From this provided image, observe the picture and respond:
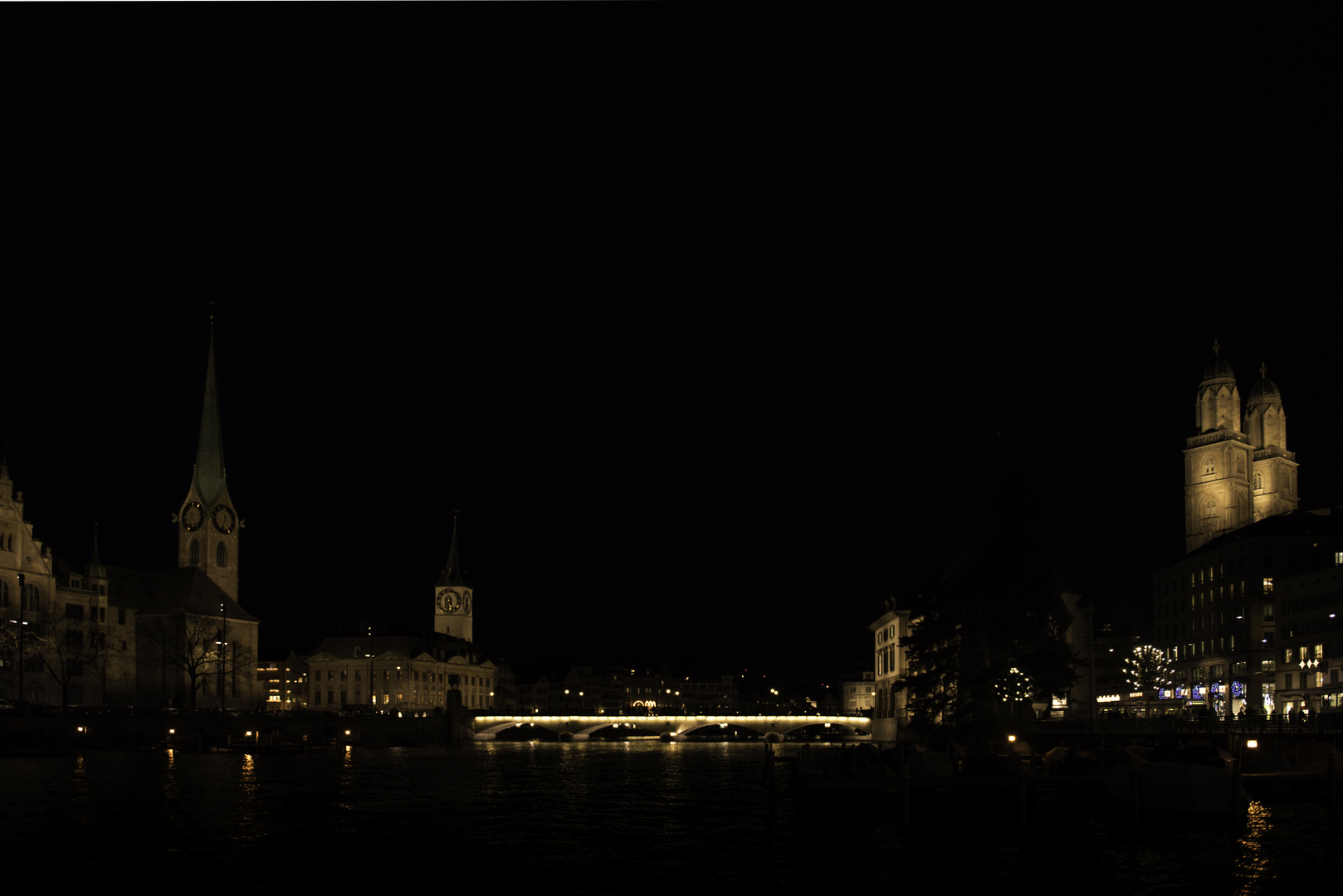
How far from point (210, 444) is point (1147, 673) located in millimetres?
113148

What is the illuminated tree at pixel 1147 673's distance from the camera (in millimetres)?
127750

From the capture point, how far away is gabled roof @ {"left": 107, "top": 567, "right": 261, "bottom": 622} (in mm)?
148250

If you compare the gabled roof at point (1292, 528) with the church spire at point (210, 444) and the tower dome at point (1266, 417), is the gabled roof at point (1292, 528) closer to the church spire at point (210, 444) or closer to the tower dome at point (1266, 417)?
the tower dome at point (1266, 417)

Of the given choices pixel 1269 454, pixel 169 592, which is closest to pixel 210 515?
pixel 169 592

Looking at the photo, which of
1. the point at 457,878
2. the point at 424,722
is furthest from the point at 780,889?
the point at 424,722

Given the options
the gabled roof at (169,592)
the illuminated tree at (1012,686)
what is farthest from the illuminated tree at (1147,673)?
the gabled roof at (169,592)

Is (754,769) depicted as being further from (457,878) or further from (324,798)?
(457,878)

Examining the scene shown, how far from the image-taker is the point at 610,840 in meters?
46.3

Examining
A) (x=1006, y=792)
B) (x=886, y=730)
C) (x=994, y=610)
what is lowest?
(x=886, y=730)

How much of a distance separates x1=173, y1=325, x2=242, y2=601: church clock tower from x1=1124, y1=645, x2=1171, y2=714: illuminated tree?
342 ft

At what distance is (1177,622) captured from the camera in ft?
456

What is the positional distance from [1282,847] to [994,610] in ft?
107

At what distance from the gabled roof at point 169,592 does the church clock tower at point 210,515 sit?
970cm

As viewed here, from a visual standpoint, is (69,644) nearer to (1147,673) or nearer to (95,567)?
(95,567)
